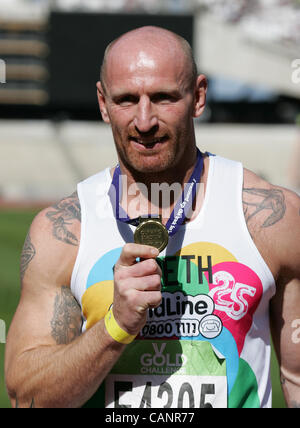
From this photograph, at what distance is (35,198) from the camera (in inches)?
1052

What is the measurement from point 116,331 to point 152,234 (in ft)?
1.40

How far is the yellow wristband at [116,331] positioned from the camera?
2668 millimetres

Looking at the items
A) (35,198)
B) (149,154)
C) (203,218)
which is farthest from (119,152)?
(35,198)

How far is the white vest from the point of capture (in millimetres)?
2965

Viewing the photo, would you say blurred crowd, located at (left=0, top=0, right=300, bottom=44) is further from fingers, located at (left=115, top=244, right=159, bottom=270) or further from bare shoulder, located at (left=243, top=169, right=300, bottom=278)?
fingers, located at (left=115, top=244, right=159, bottom=270)

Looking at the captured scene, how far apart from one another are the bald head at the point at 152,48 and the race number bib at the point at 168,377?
1.20m

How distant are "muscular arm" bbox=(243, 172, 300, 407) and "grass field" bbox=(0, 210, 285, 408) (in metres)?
2.74

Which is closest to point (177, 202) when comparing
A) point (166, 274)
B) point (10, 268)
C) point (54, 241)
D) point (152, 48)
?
point (166, 274)

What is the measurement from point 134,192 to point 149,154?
0.34 m

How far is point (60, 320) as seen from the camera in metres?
3.08

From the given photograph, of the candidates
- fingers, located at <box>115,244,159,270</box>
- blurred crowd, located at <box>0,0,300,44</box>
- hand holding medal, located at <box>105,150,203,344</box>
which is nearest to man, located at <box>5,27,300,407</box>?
hand holding medal, located at <box>105,150,203,344</box>

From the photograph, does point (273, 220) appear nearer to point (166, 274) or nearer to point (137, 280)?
point (166, 274)

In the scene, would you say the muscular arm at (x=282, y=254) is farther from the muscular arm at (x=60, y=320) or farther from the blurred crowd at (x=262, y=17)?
the blurred crowd at (x=262, y=17)

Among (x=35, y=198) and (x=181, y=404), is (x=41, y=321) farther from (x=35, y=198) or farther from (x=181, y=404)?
(x=35, y=198)
